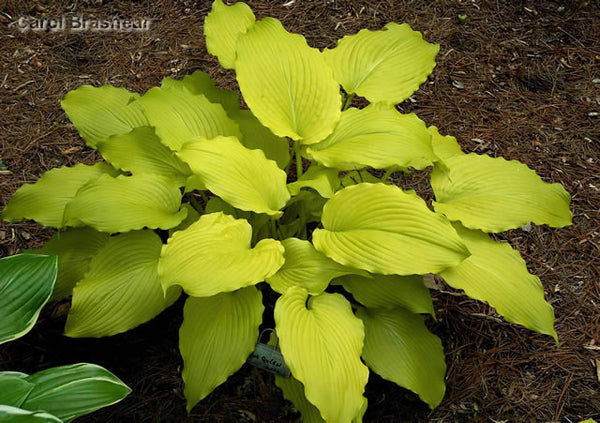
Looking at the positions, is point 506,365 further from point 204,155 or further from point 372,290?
point 204,155

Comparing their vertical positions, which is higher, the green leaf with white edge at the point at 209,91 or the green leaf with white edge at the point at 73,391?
the green leaf with white edge at the point at 209,91

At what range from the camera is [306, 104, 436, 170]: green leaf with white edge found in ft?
5.97

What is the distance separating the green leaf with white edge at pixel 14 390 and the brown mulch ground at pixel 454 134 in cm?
74

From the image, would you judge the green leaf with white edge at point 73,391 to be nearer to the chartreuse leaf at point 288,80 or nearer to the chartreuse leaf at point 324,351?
the chartreuse leaf at point 324,351

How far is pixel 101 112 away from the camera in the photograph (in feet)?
7.34

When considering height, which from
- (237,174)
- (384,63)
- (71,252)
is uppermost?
(384,63)

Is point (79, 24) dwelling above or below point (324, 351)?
above

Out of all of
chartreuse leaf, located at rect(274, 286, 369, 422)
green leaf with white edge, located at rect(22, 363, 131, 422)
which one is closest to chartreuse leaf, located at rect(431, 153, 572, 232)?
chartreuse leaf, located at rect(274, 286, 369, 422)

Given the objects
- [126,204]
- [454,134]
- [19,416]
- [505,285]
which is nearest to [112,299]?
[126,204]

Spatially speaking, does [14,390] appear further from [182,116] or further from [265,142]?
[265,142]

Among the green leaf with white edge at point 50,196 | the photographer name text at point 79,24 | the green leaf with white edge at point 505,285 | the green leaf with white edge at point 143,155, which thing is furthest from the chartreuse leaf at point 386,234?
the photographer name text at point 79,24

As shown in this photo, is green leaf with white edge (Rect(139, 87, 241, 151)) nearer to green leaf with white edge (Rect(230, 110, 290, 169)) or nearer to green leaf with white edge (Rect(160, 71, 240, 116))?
green leaf with white edge (Rect(230, 110, 290, 169))

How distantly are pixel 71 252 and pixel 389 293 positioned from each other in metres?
1.21

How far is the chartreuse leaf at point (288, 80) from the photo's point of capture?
77.7 inches
